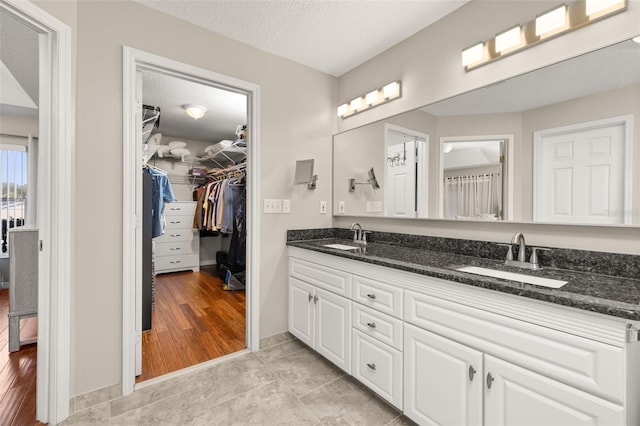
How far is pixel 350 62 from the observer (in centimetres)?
241

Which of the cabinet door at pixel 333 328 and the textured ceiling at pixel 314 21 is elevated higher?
the textured ceiling at pixel 314 21

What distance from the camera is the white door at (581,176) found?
122cm

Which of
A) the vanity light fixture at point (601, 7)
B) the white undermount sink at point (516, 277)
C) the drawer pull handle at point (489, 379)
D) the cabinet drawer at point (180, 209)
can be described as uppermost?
the vanity light fixture at point (601, 7)

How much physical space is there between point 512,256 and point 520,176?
0.43 metres

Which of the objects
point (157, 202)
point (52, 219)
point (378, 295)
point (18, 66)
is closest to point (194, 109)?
point (157, 202)

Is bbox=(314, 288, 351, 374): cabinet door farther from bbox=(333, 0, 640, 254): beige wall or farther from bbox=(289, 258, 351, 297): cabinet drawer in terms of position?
bbox=(333, 0, 640, 254): beige wall

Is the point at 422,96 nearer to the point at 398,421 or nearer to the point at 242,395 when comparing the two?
the point at 398,421

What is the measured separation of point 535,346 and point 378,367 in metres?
0.81

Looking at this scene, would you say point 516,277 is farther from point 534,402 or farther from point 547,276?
point 534,402

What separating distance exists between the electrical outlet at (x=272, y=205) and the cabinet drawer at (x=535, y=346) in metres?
1.35

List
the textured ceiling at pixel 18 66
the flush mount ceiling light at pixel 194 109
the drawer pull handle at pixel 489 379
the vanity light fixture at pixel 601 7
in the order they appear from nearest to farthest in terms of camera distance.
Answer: the drawer pull handle at pixel 489 379, the vanity light fixture at pixel 601 7, the textured ceiling at pixel 18 66, the flush mount ceiling light at pixel 194 109

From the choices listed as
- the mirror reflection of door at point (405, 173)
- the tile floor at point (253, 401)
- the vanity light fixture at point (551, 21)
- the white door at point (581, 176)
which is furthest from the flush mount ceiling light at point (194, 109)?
the white door at point (581, 176)

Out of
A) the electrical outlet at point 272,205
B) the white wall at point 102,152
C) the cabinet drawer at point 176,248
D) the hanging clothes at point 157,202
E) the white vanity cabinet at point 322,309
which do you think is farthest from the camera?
the cabinet drawer at point 176,248

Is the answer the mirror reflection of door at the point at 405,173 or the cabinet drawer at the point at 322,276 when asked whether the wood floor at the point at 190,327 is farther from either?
the mirror reflection of door at the point at 405,173
